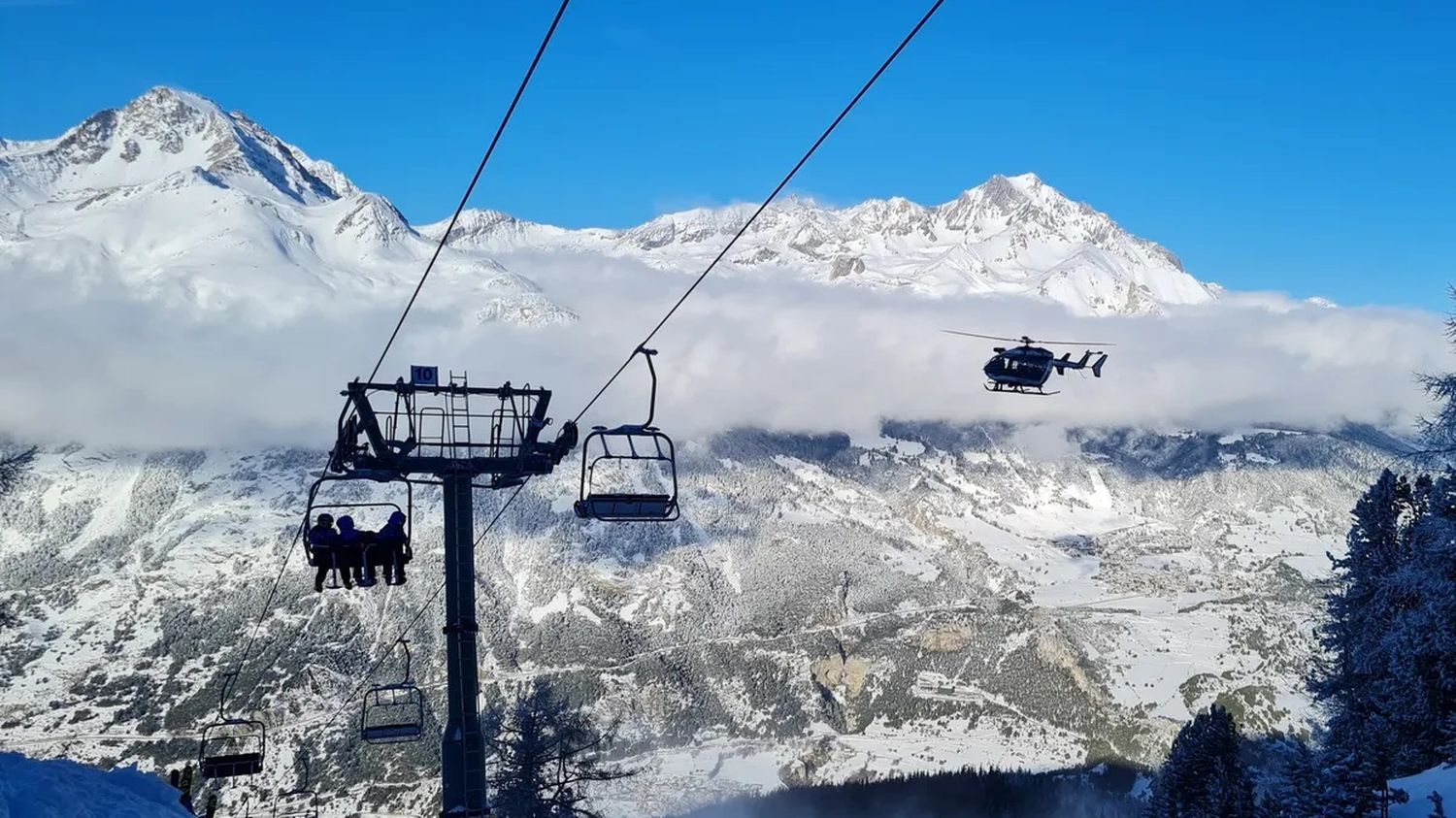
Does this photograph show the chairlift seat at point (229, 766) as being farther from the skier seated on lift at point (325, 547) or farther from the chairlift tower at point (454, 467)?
the skier seated on lift at point (325, 547)

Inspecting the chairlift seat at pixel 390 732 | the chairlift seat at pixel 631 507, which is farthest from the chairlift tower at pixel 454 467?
the chairlift seat at pixel 390 732

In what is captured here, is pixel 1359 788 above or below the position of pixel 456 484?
below

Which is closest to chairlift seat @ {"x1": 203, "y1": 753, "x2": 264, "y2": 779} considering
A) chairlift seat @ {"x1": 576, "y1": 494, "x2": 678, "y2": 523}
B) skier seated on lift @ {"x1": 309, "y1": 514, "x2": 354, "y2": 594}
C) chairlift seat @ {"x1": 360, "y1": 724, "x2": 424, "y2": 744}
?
chairlift seat @ {"x1": 360, "y1": 724, "x2": 424, "y2": 744}

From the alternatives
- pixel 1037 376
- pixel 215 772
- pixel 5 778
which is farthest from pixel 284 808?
pixel 5 778

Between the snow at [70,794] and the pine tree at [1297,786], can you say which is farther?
the pine tree at [1297,786]

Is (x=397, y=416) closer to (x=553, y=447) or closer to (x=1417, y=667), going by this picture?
(x=553, y=447)

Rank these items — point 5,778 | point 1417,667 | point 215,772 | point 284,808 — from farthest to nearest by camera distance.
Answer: point 284,808, point 215,772, point 1417,667, point 5,778
